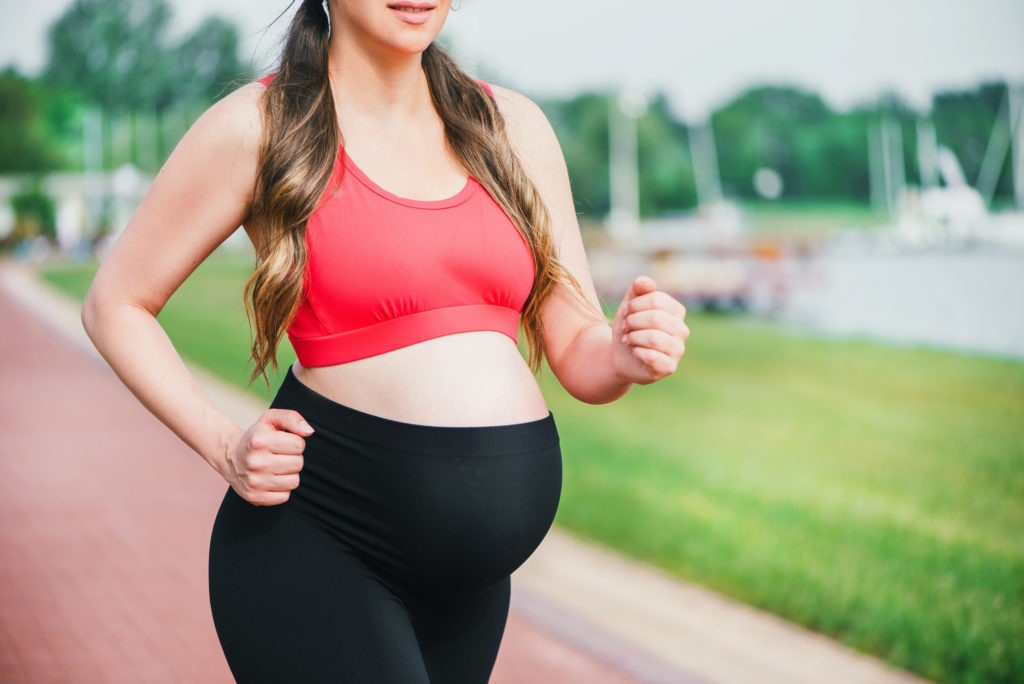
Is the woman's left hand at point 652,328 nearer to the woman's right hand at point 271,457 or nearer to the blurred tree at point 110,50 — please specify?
the woman's right hand at point 271,457

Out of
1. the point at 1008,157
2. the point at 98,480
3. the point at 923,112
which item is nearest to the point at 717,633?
the point at 98,480

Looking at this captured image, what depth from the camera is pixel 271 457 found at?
1.37 meters

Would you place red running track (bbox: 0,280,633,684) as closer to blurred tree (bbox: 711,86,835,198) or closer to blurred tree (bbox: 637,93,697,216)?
blurred tree (bbox: 711,86,835,198)

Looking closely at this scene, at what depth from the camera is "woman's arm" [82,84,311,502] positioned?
4.64 ft

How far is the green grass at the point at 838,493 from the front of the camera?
5.00 meters

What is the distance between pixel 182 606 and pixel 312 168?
4.18 metres

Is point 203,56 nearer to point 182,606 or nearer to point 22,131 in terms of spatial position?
point 182,606

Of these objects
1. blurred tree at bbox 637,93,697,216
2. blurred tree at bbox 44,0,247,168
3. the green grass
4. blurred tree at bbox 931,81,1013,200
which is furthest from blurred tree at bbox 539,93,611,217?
the green grass

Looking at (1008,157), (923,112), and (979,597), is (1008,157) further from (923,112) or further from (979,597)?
(979,597)

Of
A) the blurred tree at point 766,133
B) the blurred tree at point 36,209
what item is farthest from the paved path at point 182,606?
the blurred tree at point 36,209

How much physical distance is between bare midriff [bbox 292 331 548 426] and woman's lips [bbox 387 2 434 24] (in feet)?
1.47

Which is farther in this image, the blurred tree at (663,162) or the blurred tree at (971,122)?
the blurred tree at (663,162)

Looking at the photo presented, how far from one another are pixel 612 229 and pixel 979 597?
137ft

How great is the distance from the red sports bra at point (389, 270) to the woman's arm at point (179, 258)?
124 mm
